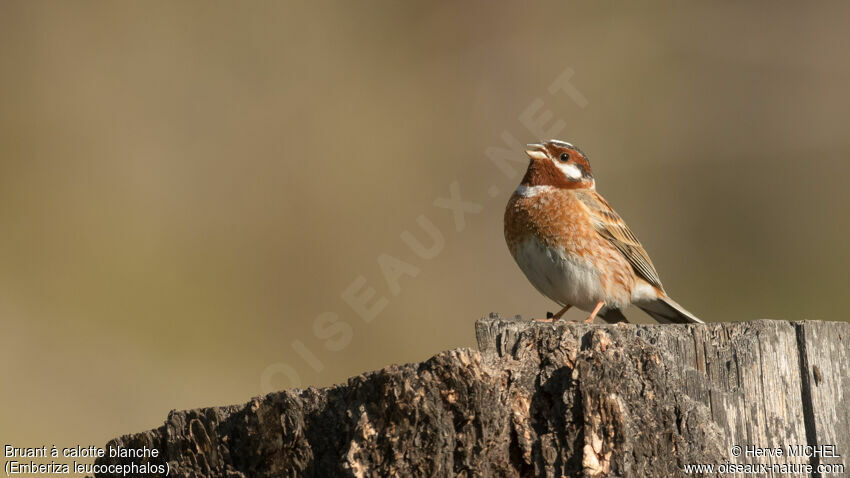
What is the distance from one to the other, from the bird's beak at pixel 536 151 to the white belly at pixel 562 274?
2.42 ft

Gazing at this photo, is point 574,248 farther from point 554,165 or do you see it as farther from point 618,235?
point 554,165

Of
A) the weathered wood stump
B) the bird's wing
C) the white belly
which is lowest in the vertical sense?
the weathered wood stump

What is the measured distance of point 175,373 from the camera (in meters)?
10.8

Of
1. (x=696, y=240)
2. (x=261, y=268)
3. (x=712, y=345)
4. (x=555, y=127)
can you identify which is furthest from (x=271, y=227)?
(x=712, y=345)

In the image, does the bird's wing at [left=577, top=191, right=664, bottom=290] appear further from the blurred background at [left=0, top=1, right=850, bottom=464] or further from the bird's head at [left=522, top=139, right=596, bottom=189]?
the blurred background at [left=0, top=1, right=850, bottom=464]

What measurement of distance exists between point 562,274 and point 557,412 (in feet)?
10.4

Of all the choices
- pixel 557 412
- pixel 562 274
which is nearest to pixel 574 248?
pixel 562 274

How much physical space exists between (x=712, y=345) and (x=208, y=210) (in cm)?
934

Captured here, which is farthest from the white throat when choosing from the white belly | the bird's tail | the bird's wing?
the bird's tail

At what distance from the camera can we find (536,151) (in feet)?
23.7

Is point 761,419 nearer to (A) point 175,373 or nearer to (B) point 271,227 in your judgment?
(A) point 175,373

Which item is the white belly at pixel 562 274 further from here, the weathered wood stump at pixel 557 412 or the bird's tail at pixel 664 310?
the weathered wood stump at pixel 557 412

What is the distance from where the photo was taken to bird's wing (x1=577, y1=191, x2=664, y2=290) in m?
6.90

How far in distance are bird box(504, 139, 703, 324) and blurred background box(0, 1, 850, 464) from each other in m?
2.94
